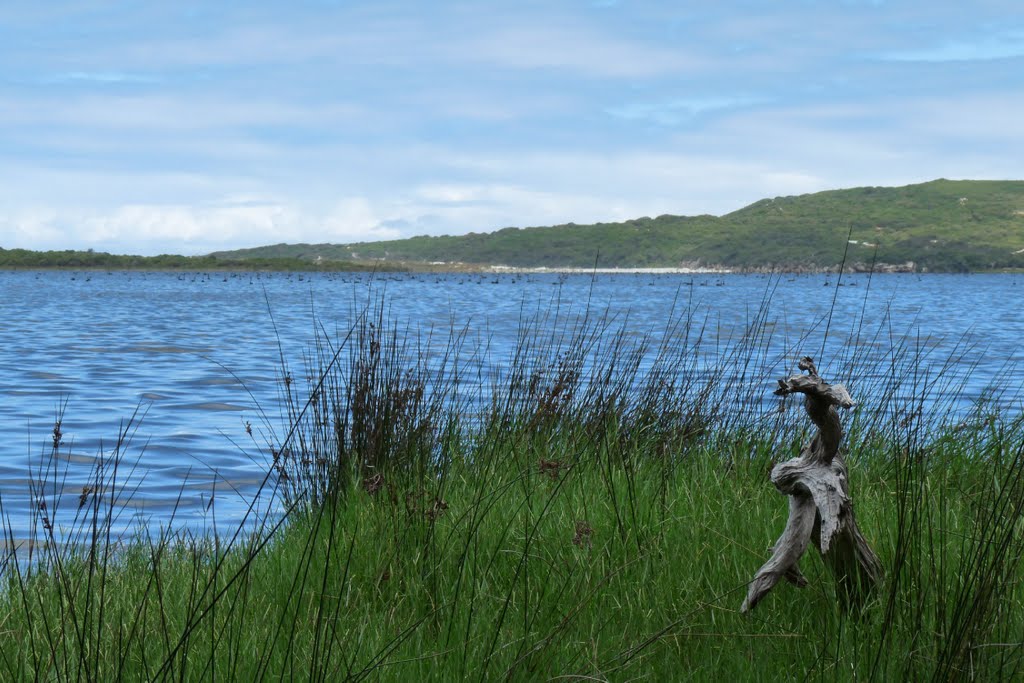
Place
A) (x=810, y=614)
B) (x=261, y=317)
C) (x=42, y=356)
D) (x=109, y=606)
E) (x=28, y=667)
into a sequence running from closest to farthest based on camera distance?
(x=28, y=667), (x=810, y=614), (x=109, y=606), (x=42, y=356), (x=261, y=317)

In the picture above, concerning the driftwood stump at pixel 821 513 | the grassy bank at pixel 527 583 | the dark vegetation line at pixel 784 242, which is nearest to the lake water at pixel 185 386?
the grassy bank at pixel 527 583

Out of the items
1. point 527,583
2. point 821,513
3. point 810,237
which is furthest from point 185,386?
point 810,237

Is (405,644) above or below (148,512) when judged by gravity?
above

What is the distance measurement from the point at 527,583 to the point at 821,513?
1010mm

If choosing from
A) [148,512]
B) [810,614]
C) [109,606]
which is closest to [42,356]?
[148,512]

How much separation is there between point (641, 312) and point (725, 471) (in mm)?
34425

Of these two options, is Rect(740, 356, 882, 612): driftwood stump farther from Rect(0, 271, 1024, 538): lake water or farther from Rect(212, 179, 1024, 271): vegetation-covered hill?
Rect(212, 179, 1024, 271): vegetation-covered hill

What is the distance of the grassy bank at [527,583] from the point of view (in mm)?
2521

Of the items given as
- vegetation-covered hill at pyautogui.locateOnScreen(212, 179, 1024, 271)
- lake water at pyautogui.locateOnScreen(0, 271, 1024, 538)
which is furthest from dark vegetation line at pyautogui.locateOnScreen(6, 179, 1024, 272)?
lake water at pyautogui.locateOnScreen(0, 271, 1024, 538)

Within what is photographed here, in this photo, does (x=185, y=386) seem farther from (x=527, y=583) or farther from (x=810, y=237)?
(x=810, y=237)

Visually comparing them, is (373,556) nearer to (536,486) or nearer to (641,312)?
(536,486)

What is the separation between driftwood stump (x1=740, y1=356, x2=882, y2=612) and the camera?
2.79 metres

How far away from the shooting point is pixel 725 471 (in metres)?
4.98

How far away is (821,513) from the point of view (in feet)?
9.27
